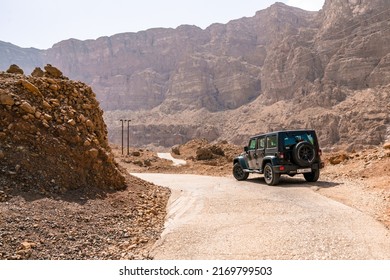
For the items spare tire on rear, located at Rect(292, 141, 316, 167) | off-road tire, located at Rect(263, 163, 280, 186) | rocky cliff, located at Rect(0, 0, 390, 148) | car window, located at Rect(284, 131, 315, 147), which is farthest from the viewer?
rocky cliff, located at Rect(0, 0, 390, 148)

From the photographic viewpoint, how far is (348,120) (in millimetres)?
78312

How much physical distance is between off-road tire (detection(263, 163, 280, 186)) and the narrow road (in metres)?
2.21

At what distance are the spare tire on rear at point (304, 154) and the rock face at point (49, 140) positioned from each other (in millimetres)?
5879

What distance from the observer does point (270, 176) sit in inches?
488

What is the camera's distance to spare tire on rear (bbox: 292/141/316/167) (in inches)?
466

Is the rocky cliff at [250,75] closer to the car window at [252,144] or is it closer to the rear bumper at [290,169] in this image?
the car window at [252,144]

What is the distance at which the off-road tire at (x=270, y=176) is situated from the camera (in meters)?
12.1

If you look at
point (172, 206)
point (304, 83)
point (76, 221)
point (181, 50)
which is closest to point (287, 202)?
point (172, 206)

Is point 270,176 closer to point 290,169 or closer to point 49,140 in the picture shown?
point 290,169

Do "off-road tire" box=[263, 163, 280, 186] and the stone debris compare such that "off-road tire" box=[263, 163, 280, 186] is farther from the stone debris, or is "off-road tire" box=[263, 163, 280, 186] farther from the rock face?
the rock face

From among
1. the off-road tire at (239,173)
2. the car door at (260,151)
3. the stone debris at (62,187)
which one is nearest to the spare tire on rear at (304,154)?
the car door at (260,151)

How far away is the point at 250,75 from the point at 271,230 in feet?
428

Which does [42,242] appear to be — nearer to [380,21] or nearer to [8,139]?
[8,139]

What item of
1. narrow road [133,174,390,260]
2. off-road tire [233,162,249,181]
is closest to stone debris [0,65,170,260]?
narrow road [133,174,390,260]
